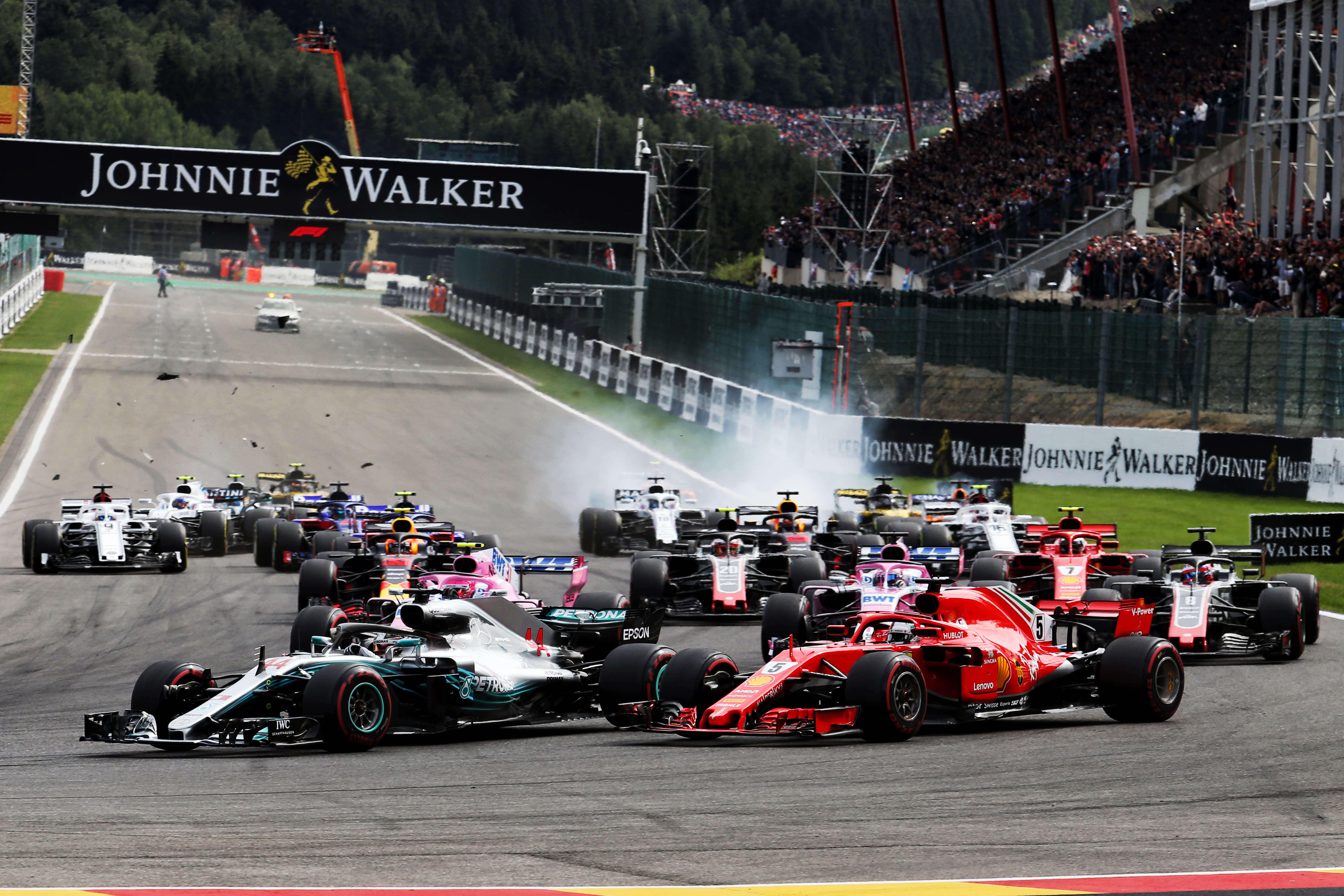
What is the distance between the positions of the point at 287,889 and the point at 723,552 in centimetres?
1312

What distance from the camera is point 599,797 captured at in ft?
33.5

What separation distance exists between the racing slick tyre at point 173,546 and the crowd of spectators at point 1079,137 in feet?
117

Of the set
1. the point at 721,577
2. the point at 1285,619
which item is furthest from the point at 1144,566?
the point at 721,577

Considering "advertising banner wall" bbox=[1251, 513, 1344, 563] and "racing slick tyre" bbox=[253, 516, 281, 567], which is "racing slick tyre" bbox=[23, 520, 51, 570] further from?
"advertising banner wall" bbox=[1251, 513, 1344, 563]

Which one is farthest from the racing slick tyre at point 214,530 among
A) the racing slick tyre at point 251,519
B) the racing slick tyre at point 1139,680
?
the racing slick tyre at point 1139,680

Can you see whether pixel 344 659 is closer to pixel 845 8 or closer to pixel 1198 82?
pixel 1198 82

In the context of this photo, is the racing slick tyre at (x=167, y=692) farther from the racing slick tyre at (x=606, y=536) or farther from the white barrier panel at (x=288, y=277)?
the white barrier panel at (x=288, y=277)

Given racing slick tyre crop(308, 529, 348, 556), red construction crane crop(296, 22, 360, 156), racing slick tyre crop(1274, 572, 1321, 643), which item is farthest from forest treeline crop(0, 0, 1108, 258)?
racing slick tyre crop(1274, 572, 1321, 643)

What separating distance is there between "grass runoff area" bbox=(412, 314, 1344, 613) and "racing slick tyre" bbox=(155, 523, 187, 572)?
39.9 feet

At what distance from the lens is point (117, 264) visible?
113750 millimetres

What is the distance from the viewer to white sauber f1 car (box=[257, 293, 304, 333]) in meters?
68.1

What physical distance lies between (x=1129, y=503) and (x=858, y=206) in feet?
117

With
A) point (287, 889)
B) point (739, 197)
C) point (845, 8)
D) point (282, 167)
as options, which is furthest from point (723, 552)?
point (845, 8)

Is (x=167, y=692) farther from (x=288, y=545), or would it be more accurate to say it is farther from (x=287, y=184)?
(x=287, y=184)
